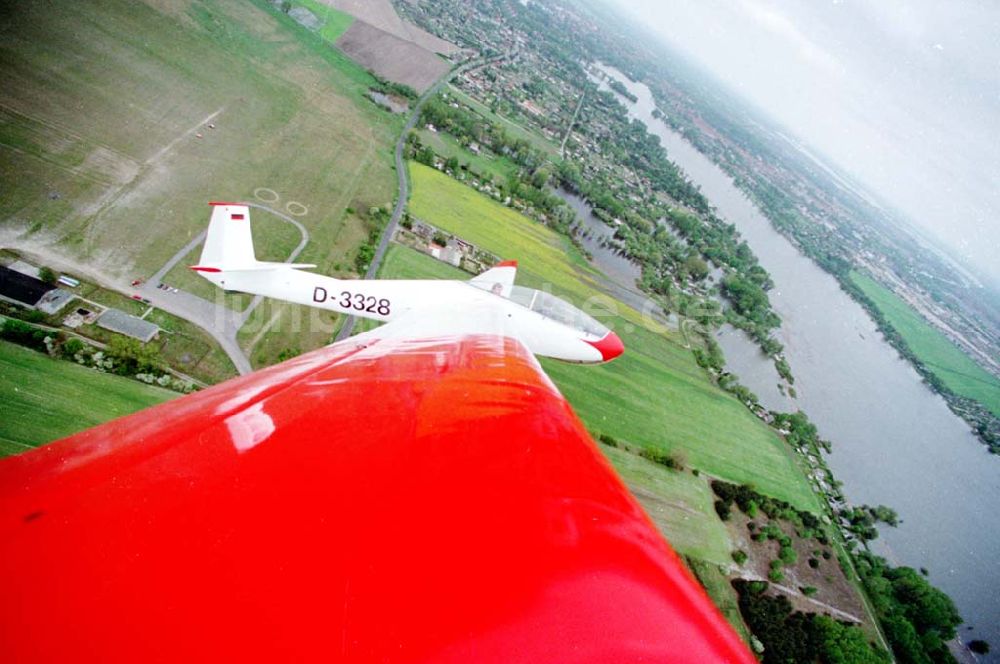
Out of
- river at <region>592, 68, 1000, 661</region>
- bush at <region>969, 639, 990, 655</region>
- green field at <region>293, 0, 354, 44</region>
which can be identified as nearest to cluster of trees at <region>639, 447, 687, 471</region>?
river at <region>592, 68, 1000, 661</region>

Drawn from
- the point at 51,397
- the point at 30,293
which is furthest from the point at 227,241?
the point at 30,293

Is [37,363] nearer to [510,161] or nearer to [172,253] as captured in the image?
[172,253]

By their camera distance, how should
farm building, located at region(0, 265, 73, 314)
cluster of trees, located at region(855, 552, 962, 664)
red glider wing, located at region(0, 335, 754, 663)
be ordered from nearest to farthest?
red glider wing, located at region(0, 335, 754, 663) < farm building, located at region(0, 265, 73, 314) < cluster of trees, located at region(855, 552, 962, 664)

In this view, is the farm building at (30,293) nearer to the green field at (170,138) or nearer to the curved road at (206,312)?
the green field at (170,138)

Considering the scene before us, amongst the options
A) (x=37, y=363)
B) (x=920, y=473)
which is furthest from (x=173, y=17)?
(x=920, y=473)

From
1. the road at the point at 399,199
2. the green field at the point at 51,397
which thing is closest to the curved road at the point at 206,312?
the green field at the point at 51,397

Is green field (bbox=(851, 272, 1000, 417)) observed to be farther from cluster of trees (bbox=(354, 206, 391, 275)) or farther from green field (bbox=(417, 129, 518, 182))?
cluster of trees (bbox=(354, 206, 391, 275))
